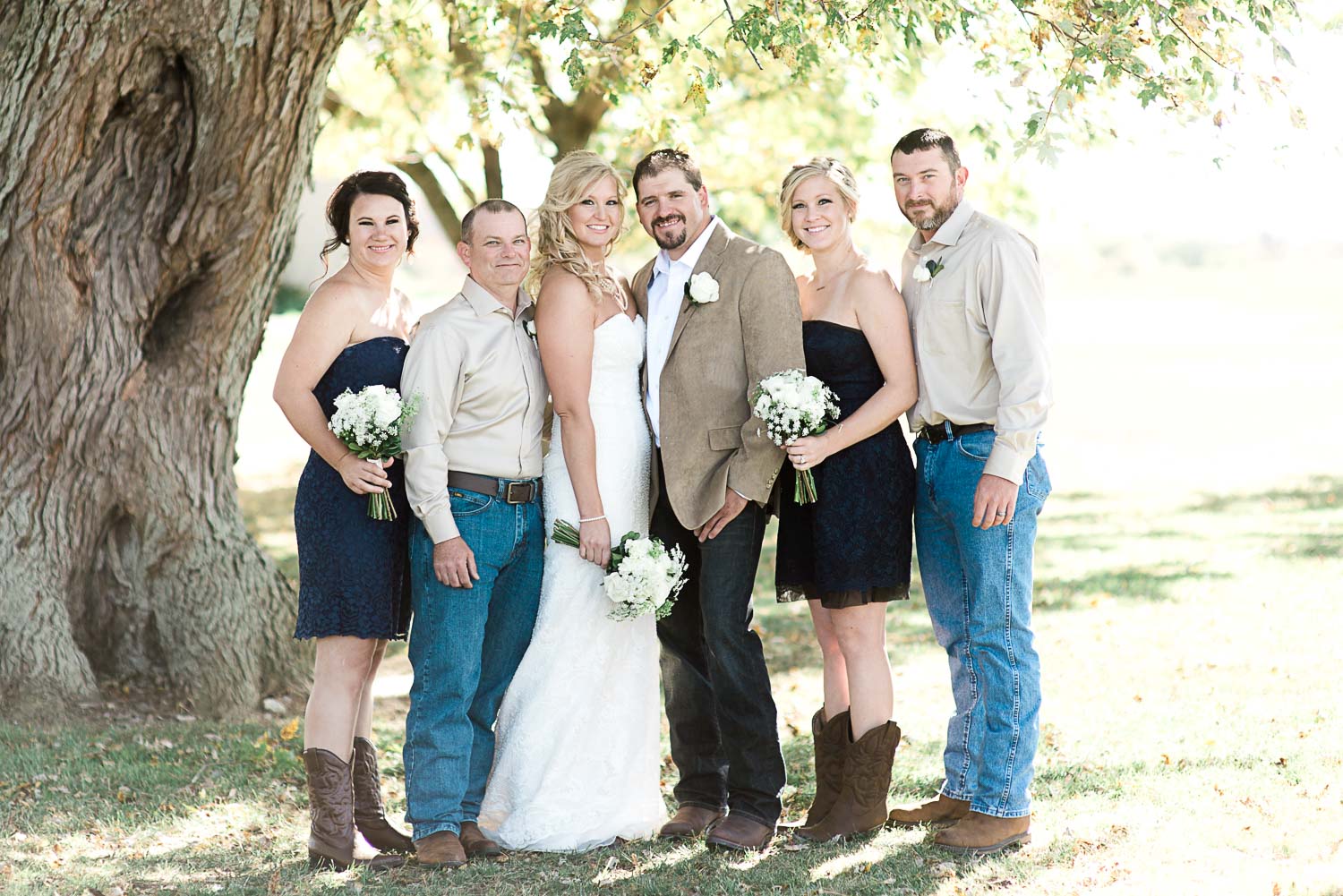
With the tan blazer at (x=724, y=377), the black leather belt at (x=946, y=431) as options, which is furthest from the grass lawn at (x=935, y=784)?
the black leather belt at (x=946, y=431)

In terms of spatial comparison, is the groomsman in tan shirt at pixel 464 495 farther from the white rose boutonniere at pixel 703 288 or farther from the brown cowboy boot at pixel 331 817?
the white rose boutonniere at pixel 703 288

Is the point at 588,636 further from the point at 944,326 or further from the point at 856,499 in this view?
the point at 944,326

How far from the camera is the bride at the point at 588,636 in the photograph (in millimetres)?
4816

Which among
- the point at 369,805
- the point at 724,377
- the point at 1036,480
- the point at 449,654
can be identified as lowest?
the point at 369,805

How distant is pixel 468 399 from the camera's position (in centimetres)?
467

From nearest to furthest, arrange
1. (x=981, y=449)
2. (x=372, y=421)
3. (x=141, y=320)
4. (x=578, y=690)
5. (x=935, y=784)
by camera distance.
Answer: (x=372, y=421) → (x=981, y=449) → (x=578, y=690) → (x=935, y=784) → (x=141, y=320)

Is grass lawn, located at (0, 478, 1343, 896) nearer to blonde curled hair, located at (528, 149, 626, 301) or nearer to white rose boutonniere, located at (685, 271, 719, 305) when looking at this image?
white rose boutonniere, located at (685, 271, 719, 305)

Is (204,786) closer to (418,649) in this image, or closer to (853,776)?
(418,649)

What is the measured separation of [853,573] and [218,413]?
12.0 ft

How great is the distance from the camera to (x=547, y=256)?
4848 mm

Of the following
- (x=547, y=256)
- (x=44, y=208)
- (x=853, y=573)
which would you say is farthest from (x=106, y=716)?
(x=853, y=573)

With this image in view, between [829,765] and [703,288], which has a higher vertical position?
[703,288]

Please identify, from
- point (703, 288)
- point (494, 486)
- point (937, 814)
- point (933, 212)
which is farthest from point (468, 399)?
→ point (937, 814)

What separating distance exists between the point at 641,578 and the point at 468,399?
2.91ft
